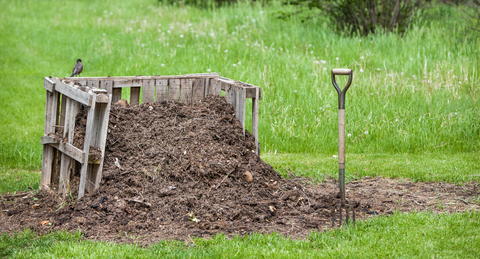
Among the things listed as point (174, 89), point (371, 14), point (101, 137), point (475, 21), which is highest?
point (371, 14)

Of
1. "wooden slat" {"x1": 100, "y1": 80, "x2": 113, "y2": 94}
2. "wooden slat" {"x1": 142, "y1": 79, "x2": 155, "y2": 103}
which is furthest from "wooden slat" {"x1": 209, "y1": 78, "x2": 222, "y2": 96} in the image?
"wooden slat" {"x1": 100, "y1": 80, "x2": 113, "y2": 94}

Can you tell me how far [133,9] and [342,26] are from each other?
950 cm

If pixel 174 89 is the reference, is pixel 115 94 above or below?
below

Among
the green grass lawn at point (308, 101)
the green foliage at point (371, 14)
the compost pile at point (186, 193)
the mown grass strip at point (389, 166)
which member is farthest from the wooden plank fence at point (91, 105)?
the green foliage at point (371, 14)

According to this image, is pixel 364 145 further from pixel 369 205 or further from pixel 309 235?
pixel 309 235

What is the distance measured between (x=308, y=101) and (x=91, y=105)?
4.76 meters

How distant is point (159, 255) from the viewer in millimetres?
3744

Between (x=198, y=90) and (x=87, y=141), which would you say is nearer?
(x=87, y=141)

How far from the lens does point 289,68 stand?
32.9ft

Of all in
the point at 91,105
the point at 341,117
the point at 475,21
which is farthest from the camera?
the point at 475,21

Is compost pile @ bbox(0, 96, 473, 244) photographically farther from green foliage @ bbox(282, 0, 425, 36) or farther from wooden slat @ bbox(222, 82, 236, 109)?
green foliage @ bbox(282, 0, 425, 36)

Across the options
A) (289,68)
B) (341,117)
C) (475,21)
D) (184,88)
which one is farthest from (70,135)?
(475,21)

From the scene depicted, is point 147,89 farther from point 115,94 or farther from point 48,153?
point 48,153

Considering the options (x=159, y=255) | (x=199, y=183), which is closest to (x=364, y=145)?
(x=199, y=183)
